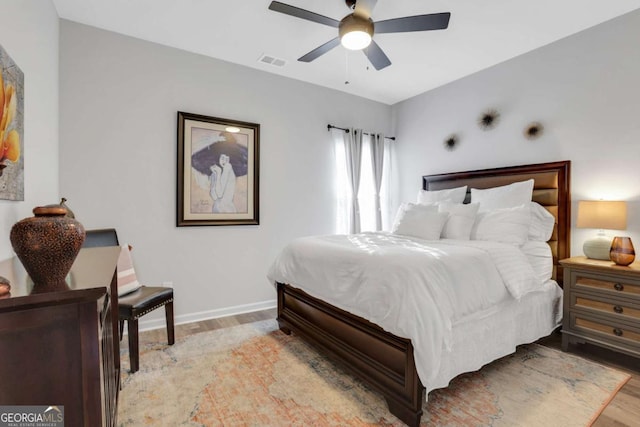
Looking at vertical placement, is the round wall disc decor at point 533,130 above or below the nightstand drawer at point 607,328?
above

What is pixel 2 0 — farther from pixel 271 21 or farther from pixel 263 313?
pixel 263 313

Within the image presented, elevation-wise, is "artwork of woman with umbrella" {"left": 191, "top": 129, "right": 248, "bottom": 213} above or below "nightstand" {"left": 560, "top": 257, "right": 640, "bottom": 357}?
above

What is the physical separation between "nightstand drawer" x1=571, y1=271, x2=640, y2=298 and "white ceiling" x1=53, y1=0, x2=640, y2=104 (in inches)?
87.6

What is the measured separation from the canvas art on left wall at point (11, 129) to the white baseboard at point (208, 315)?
1.89 m

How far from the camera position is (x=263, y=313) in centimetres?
364

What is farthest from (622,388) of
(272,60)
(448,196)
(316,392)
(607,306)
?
(272,60)

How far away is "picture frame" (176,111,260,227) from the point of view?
3289 mm

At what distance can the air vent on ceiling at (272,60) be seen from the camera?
343 cm

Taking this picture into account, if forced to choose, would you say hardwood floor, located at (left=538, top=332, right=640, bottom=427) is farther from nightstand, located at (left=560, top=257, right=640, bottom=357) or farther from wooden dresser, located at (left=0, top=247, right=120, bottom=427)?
wooden dresser, located at (left=0, top=247, right=120, bottom=427)

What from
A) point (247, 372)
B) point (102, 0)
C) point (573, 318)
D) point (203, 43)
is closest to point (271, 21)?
point (203, 43)

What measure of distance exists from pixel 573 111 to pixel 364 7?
2385 mm

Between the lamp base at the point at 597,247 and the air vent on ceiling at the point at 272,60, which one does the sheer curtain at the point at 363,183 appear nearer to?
the air vent on ceiling at the point at 272,60

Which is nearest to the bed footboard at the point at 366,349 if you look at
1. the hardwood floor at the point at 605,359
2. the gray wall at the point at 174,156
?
the hardwood floor at the point at 605,359

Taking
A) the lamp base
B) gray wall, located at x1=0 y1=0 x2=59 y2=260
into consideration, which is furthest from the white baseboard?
the lamp base
